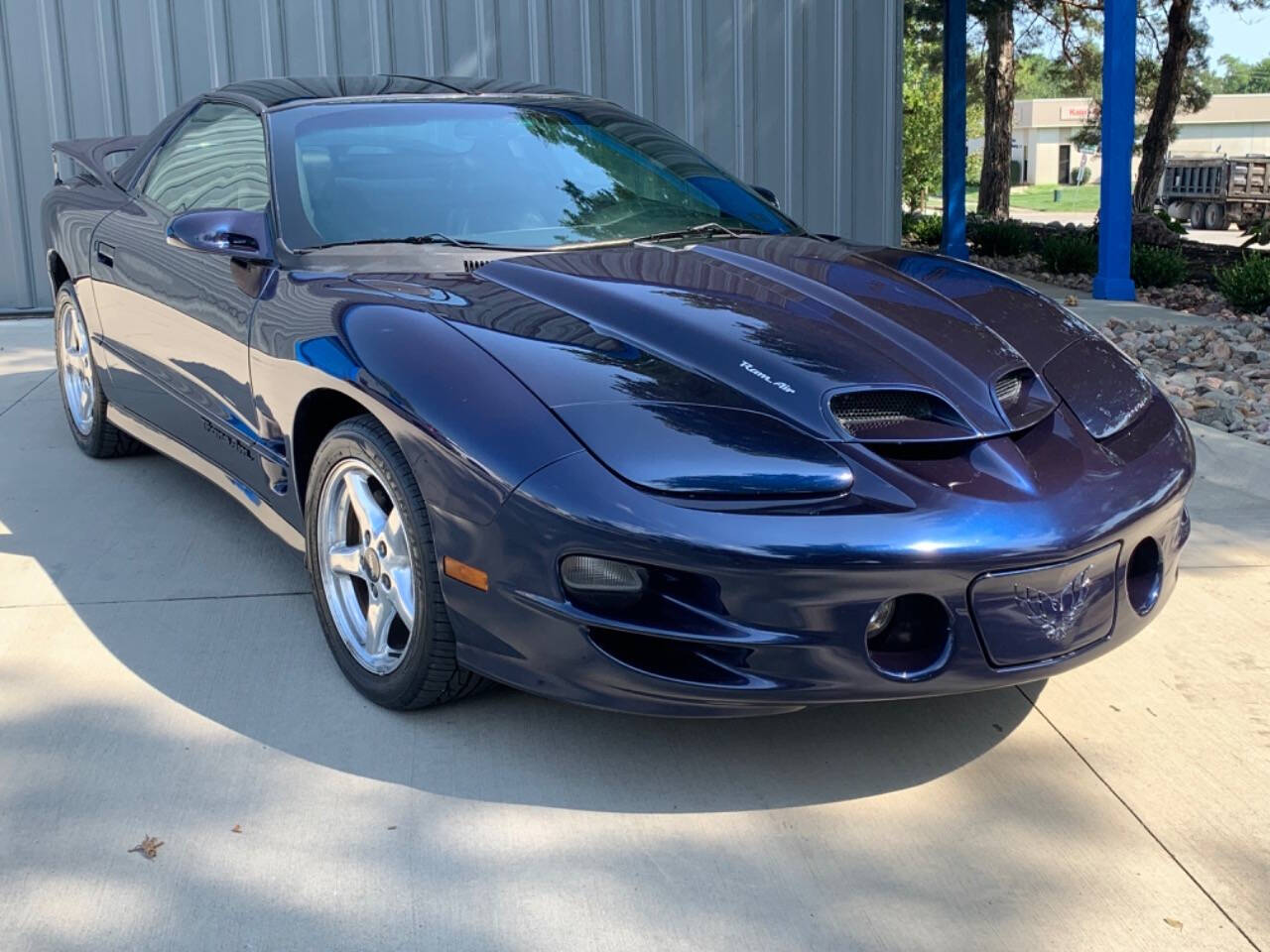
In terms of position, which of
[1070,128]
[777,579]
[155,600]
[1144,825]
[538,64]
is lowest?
[1144,825]

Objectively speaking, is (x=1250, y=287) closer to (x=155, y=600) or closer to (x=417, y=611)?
(x=155, y=600)

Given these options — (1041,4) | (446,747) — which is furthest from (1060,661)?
(1041,4)

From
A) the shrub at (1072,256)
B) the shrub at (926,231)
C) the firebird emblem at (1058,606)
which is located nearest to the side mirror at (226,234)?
the firebird emblem at (1058,606)

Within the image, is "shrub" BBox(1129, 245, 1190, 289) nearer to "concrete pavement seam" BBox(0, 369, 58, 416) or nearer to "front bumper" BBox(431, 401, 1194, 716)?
"concrete pavement seam" BBox(0, 369, 58, 416)

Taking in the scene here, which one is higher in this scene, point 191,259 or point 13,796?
point 191,259

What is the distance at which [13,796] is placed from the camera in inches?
113

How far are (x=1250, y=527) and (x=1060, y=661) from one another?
2.28 metres

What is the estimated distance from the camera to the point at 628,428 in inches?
106

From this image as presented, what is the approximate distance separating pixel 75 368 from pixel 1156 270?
27.8 feet

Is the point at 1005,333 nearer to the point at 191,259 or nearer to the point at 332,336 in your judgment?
the point at 332,336

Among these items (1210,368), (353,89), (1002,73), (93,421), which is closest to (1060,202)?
(1002,73)

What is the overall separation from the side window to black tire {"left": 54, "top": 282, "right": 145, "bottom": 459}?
30.6 inches

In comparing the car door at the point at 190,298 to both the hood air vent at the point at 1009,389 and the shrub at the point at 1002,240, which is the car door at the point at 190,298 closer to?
the hood air vent at the point at 1009,389

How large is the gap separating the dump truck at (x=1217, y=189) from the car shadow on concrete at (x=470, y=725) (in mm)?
32494
